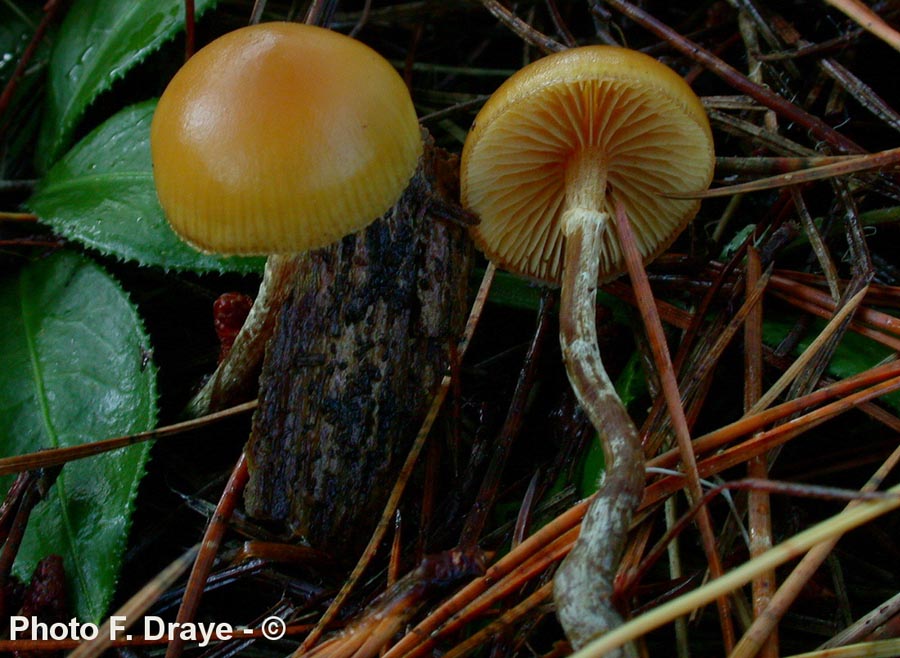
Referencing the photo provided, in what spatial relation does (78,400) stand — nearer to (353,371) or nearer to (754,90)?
(353,371)

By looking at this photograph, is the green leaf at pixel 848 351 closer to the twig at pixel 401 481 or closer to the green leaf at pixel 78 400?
the twig at pixel 401 481

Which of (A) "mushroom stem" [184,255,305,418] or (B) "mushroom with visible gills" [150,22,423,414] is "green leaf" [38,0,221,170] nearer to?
(B) "mushroom with visible gills" [150,22,423,414]

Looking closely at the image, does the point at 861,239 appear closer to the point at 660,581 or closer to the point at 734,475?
the point at 734,475

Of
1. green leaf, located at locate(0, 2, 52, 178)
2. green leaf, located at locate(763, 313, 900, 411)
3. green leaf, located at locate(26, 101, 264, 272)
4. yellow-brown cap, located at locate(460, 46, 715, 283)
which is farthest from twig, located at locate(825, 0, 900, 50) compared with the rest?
green leaf, located at locate(0, 2, 52, 178)

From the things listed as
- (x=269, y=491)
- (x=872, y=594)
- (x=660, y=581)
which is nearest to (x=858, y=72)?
(x=872, y=594)

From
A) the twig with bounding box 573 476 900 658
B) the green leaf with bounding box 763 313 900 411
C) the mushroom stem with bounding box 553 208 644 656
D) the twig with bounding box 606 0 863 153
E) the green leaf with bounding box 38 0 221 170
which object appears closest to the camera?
the twig with bounding box 573 476 900 658

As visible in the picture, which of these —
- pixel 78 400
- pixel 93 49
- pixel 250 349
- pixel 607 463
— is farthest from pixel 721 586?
pixel 93 49

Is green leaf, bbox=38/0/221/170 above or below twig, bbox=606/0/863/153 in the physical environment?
below
